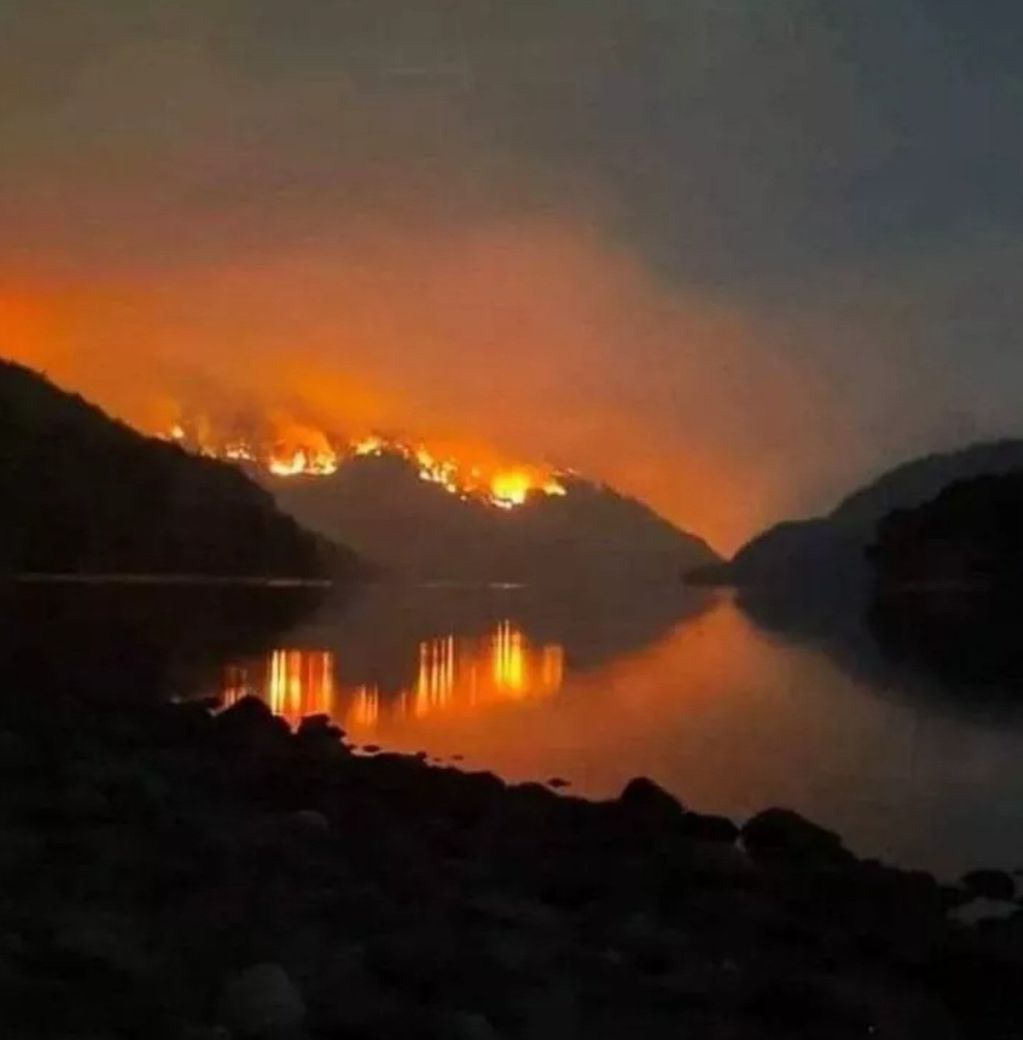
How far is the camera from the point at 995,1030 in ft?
38.2

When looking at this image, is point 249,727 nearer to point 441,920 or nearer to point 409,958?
point 441,920

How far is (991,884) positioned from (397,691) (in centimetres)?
2763

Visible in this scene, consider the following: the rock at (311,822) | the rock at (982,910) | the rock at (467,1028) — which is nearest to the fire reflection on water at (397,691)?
the rock at (311,822)

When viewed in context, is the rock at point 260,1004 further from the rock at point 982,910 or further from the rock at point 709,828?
the rock at point 709,828

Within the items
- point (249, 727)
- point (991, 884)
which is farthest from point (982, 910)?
point (249, 727)

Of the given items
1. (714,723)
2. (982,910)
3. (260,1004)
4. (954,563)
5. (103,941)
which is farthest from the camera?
(954,563)

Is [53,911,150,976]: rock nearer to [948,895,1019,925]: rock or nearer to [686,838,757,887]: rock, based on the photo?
[686,838,757,887]: rock

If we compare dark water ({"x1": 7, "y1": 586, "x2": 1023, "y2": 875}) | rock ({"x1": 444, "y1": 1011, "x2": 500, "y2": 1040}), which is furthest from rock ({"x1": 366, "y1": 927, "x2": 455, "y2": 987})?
dark water ({"x1": 7, "y1": 586, "x2": 1023, "y2": 875})

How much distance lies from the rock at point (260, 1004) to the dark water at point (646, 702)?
11.9 m

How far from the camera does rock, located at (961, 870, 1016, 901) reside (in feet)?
55.8

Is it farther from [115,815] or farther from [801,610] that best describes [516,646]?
[801,610]

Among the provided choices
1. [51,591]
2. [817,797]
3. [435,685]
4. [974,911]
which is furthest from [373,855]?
[51,591]

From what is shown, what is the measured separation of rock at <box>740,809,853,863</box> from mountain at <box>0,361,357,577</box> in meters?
111

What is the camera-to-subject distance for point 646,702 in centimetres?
4206
